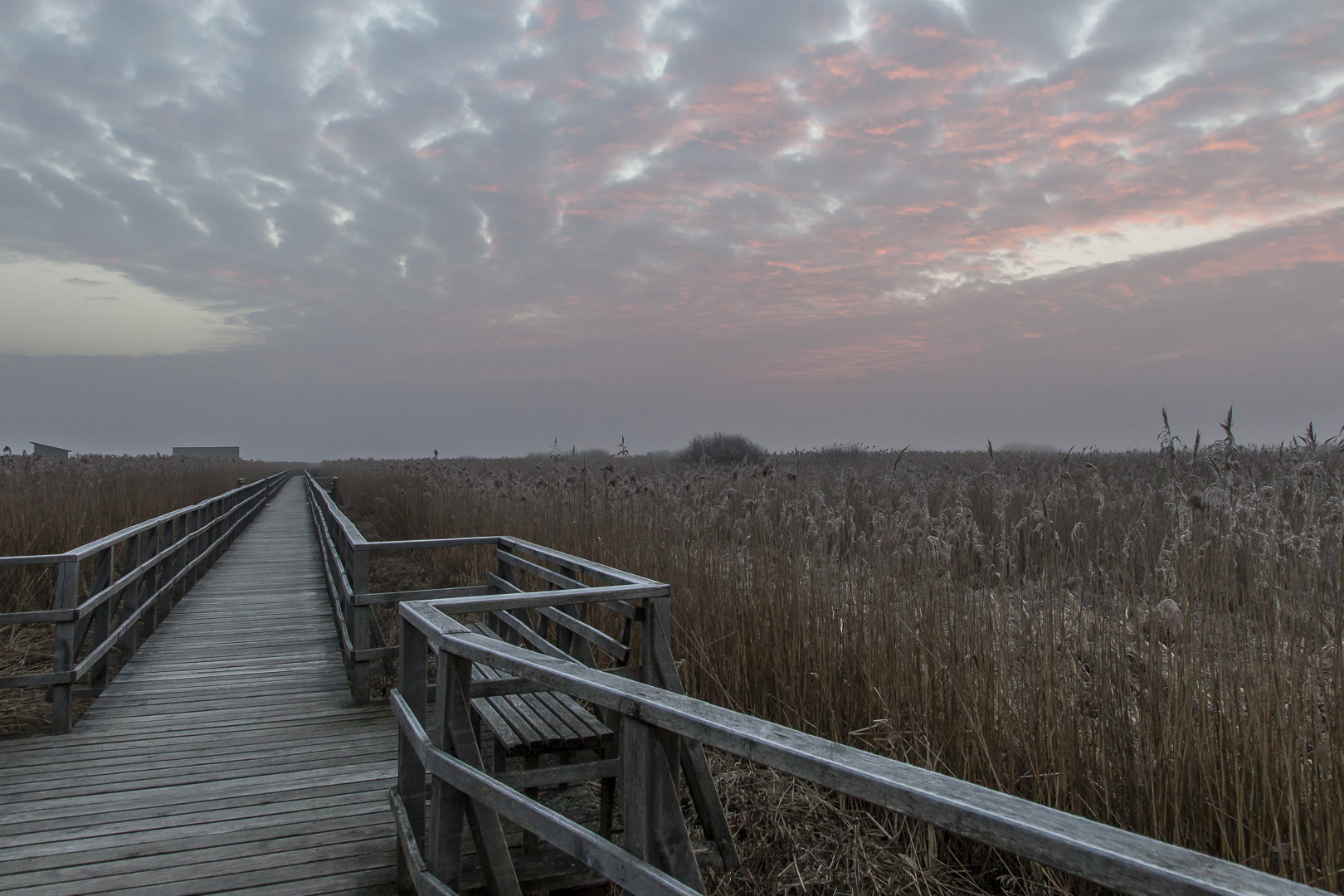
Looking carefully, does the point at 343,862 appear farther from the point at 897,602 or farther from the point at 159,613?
the point at 159,613

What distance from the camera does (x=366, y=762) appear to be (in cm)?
408

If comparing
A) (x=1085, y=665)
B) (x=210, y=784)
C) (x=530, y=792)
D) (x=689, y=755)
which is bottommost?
(x=210, y=784)

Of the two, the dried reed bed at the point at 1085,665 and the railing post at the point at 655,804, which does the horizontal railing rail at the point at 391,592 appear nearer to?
the dried reed bed at the point at 1085,665

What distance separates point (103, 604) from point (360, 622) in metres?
1.94

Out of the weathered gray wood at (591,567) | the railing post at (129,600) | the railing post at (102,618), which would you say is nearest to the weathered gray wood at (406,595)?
the weathered gray wood at (591,567)

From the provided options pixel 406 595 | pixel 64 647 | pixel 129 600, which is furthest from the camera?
pixel 129 600

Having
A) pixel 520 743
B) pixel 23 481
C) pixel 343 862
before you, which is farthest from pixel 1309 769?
pixel 23 481

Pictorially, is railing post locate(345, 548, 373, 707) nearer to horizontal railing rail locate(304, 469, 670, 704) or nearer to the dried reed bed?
horizontal railing rail locate(304, 469, 670, 704)

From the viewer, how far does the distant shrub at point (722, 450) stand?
21.5 meters

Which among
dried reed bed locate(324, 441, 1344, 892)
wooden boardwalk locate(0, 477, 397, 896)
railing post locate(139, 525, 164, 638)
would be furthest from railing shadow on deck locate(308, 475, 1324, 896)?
railing post locate(139, 525, 164, 638)

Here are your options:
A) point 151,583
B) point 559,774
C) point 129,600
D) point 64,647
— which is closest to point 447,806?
point 559,774

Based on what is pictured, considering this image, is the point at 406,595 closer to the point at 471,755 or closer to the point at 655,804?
the point at 471,755

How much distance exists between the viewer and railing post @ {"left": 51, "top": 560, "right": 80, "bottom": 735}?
14.9ft

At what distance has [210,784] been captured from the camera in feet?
12.5
